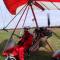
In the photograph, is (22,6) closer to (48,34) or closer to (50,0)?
(50,0)

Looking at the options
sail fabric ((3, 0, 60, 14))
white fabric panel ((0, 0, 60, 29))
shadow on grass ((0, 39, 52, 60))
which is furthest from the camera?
white fabric panel ((0, 0, 60, 29))

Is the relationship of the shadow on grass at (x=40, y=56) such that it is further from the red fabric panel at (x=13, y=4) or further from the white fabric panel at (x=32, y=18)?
the red fabric panel at (x=13, y=4)

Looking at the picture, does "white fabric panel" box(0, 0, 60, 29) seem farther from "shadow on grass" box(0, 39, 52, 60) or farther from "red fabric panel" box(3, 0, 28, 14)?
"shadow on grass" box(0, 39, 52, 60)

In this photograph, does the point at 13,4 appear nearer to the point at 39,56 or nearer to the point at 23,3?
the point at 23,3

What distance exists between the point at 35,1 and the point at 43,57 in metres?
2.69

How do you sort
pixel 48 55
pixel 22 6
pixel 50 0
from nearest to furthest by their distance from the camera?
pixel 50 0 → pixel 22 6 → pixel 48 55

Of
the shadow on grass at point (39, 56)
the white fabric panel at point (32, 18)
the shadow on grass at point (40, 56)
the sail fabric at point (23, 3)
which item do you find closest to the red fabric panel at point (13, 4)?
the sail fabric at point (23, 3)

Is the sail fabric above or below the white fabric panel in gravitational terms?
above

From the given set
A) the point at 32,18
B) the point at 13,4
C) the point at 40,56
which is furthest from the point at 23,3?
the point at 32,18

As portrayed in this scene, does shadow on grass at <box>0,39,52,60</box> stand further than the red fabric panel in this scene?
Yes

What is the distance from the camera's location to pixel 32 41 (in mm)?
10508

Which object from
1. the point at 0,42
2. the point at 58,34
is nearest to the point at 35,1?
the point at 0,42

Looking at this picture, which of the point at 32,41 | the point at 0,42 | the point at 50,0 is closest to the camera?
the point at 50,0

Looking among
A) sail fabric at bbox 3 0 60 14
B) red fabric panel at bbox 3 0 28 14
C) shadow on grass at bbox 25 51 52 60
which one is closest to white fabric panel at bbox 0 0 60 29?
sail fabric at bbox 3 0 60 14
